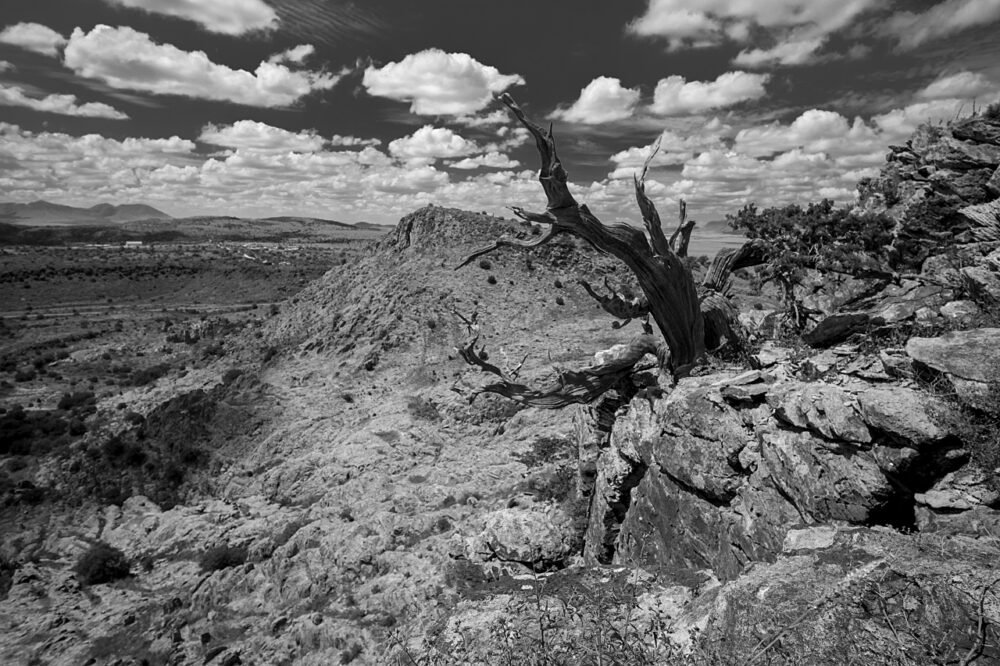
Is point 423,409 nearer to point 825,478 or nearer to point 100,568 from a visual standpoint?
point 100,568

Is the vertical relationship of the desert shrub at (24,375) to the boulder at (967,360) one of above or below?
below

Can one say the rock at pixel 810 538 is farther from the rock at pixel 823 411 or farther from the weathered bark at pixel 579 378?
the weathered bark at pixel 579 378

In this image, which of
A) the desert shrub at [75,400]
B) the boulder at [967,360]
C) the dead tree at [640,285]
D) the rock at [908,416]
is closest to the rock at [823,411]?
the rock at [908,416]

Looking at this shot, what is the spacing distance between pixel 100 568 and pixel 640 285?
739 inches

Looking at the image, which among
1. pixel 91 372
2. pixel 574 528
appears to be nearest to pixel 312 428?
pixel 574 528

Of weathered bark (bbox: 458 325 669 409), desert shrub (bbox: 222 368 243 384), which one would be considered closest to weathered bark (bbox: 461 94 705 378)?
weathered bark (bbox: 458 325 669 409)

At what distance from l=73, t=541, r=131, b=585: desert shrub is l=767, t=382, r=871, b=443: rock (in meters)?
19.7

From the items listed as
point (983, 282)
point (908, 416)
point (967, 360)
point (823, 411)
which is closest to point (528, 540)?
point (823, 411)

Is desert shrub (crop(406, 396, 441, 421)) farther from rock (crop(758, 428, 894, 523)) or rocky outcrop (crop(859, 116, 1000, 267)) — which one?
rocky outcrop (crop(859, 116, 1000, 267))

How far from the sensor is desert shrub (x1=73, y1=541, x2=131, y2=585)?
52.9ft

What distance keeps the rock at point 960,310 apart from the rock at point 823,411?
2408mm

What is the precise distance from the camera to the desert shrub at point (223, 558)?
50.4ft

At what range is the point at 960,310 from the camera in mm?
7781

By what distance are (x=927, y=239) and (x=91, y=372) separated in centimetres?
4906
